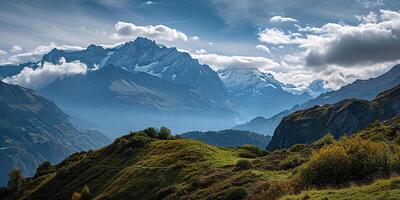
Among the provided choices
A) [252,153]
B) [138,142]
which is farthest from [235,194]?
[138,142]

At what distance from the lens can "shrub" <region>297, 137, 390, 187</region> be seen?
30.9m

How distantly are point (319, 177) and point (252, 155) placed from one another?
43.6m

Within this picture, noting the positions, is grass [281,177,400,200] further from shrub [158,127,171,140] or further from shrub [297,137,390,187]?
shrub [158,127,171,140]

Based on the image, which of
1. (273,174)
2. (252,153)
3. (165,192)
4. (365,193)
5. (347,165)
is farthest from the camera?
(252,153)

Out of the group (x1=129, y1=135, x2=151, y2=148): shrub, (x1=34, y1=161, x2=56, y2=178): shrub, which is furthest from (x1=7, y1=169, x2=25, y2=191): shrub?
(x1=129, y1=135, x2=151, y2=148): shrub

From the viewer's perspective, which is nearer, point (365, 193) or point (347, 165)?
point (365, 193)

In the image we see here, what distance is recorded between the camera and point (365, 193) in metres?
25.5

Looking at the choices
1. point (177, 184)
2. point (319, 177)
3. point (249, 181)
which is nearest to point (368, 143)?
point (319, 177)

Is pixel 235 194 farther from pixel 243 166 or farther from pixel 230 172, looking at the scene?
pixel 243 166

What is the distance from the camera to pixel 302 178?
3338 centimetres

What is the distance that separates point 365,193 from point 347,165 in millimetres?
6277

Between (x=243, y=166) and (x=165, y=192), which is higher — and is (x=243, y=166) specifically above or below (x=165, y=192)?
above

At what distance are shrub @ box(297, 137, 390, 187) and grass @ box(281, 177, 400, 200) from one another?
10.5 ft

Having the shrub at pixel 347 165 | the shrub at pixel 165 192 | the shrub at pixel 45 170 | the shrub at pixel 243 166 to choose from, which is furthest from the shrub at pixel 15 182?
the shrub at pixel 347 165
